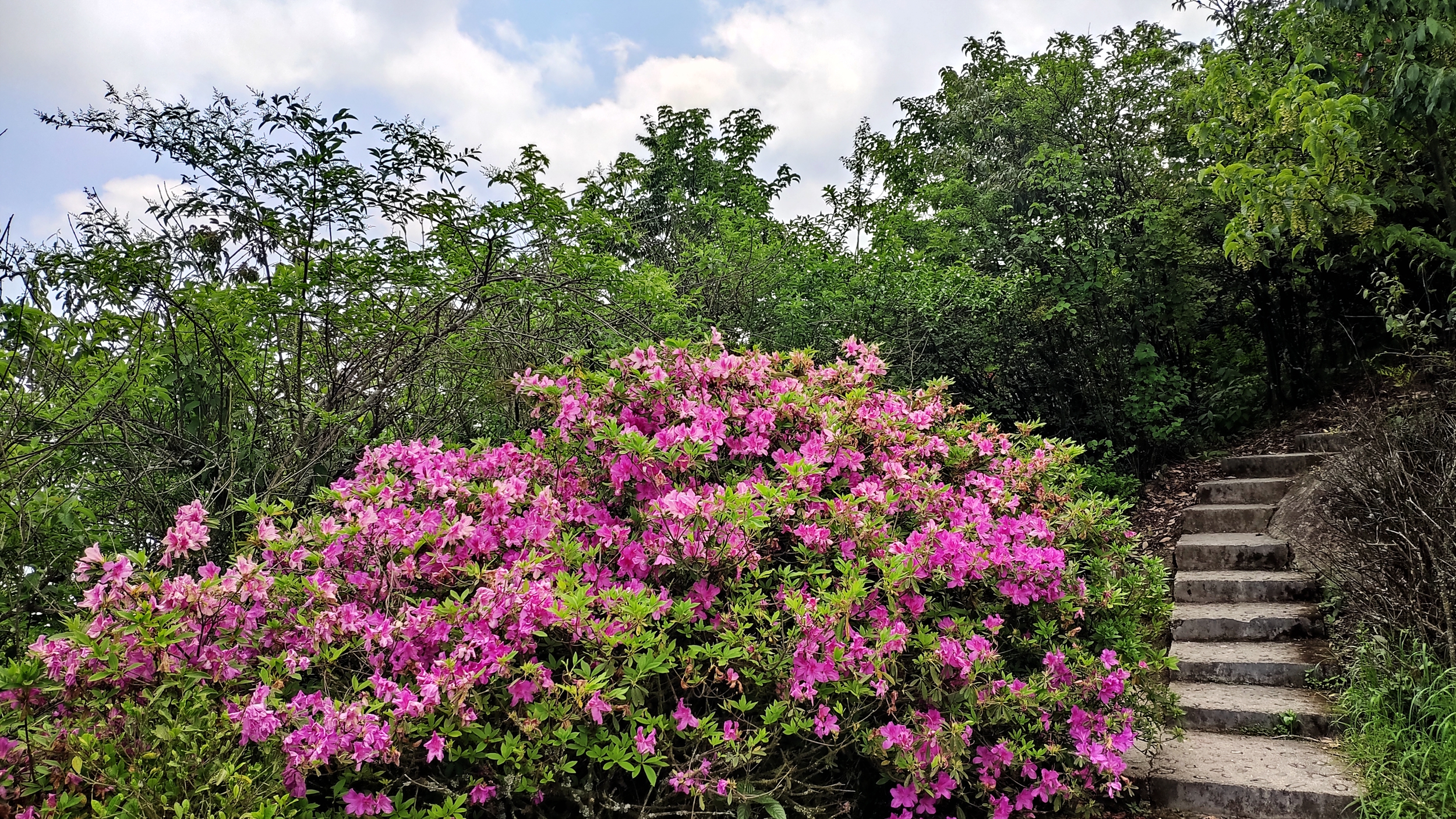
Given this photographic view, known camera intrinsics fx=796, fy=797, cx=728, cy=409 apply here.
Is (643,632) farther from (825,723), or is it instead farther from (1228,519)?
(1228,519)

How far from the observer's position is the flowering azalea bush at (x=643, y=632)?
1.76 meters

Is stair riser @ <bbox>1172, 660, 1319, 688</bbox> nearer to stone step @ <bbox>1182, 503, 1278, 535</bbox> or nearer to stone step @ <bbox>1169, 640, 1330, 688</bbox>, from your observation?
stone step @ <bbox>1169, 640, 1330, 688</bbox>

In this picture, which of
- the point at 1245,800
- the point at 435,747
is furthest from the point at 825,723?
the point at 1245,800

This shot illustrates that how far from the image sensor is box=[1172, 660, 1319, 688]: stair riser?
3896 mm

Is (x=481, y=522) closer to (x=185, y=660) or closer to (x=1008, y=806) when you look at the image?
(x=185, y=660)

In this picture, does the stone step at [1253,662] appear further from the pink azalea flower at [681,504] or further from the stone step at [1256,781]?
the pink azalea flower at [681,504]

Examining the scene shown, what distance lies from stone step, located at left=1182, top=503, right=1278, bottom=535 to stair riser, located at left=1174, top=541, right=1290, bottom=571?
60 centimetres

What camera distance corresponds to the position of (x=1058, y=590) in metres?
2.73

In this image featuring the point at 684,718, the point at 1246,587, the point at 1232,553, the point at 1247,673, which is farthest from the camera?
the point at 1232,553

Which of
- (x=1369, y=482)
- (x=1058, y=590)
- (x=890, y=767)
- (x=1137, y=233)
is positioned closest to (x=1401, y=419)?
(x=1369, y=482)

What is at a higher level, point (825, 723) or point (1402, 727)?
point (825, 723)

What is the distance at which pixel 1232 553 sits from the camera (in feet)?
17.1

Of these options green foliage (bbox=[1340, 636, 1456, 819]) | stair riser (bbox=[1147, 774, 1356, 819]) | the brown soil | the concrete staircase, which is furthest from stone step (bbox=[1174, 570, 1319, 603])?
stair riser (bbox=[1147, 774, 1356, 819])

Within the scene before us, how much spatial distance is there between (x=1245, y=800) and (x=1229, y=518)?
3438 mm
